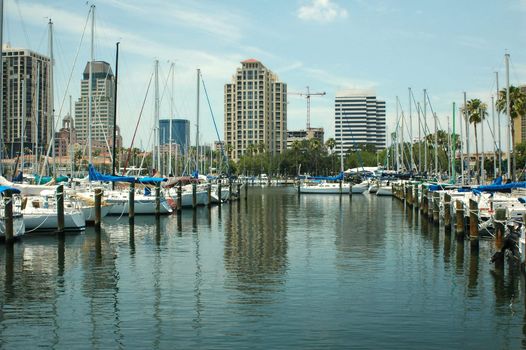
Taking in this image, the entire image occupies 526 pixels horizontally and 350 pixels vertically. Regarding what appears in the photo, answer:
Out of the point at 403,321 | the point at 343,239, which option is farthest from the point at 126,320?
the point at 343,239

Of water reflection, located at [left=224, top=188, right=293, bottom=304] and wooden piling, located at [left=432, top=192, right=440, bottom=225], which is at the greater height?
wooden piling, located at [left=432, top=192, right=440, bottom=225]

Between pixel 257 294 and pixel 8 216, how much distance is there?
54.6 ft

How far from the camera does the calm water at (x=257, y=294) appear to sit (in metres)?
18.2

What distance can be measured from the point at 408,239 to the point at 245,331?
2444 centimetres

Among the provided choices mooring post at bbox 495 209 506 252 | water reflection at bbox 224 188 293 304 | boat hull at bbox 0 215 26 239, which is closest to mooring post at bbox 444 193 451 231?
water reflection at bbox 224 188 293 304

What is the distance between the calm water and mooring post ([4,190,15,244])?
616 mm

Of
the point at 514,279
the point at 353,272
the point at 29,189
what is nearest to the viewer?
the point at 514,279

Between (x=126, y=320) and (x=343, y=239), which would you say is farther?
(x=343, y=239)

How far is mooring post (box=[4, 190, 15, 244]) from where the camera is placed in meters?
33.6

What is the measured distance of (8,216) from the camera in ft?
111

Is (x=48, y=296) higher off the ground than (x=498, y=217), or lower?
lower

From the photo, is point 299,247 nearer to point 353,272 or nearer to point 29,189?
point 353,272

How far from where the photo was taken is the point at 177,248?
121 feet

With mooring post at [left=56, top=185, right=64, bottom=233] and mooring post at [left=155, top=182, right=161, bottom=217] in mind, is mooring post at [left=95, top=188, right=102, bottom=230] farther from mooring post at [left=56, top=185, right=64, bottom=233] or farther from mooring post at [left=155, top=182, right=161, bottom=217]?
mooring post at [left=155, top=182, right=161, bottom=217]
